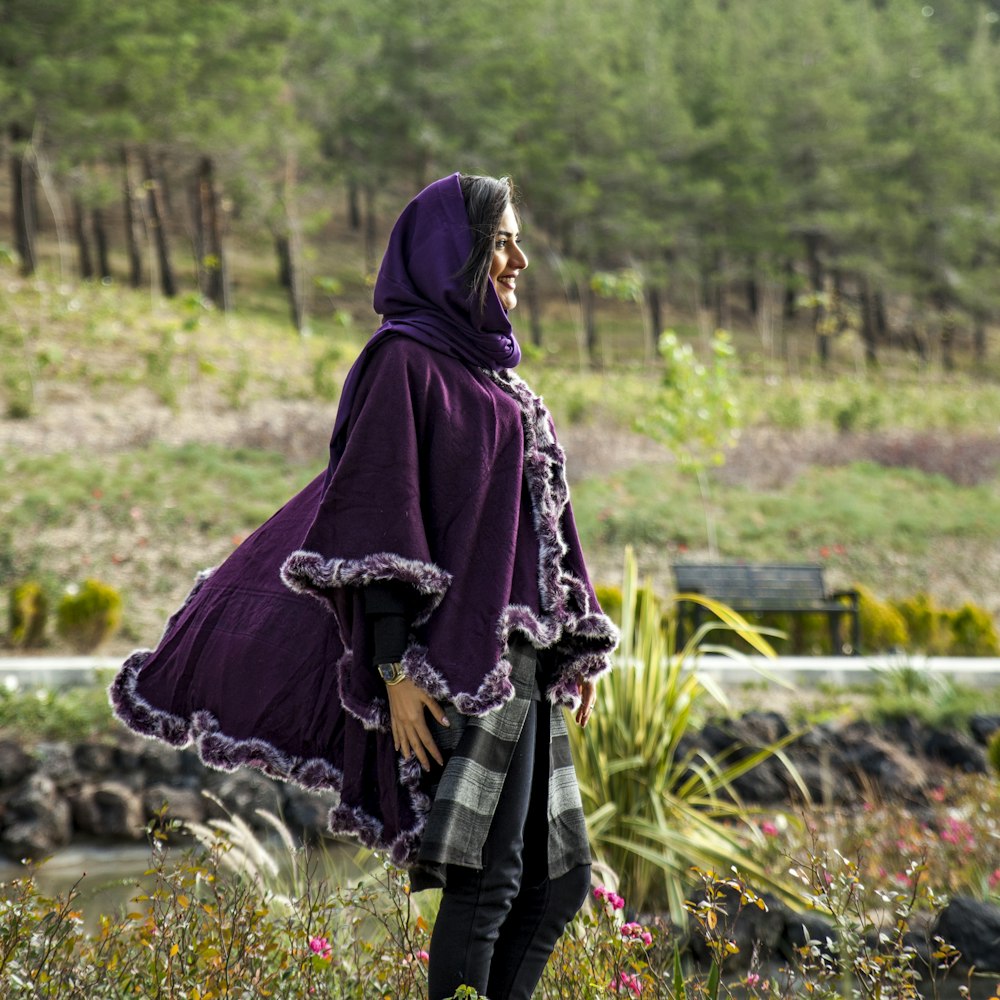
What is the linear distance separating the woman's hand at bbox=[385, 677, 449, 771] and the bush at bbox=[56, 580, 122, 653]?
5.53m

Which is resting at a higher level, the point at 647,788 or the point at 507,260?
the point at 507,260

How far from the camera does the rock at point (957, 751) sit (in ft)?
17.6

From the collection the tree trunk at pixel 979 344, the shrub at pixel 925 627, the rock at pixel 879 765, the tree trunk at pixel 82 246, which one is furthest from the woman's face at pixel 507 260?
the tree trunk at pixel 979 344

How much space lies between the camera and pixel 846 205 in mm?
30625

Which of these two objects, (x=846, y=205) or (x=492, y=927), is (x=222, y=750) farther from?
(x=846, y=205)

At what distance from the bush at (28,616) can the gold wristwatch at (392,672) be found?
575 cm

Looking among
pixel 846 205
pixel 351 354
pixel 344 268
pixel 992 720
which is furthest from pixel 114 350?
pixel 846 205

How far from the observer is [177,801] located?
490 cm

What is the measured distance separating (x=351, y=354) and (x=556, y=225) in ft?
51.7

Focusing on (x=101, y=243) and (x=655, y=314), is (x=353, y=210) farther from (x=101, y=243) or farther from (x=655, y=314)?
(x=101, y=243)

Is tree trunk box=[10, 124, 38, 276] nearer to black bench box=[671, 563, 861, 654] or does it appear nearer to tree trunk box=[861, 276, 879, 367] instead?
black bench box=[671, 563, 861, 654]

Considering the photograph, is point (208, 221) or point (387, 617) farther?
point (208, 221)

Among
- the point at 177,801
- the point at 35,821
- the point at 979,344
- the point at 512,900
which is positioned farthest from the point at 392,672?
the point at 979,344

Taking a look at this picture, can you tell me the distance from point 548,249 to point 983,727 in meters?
23.5
